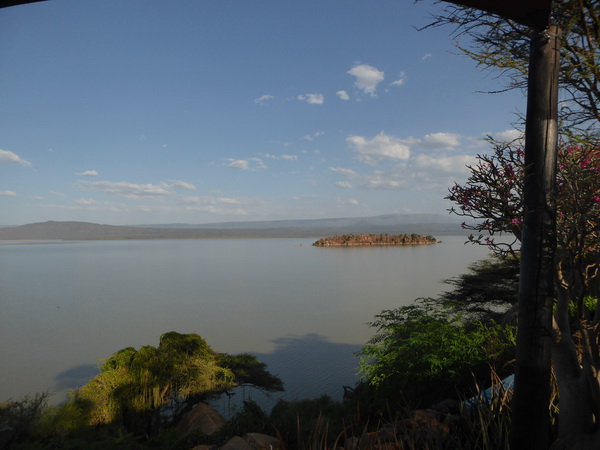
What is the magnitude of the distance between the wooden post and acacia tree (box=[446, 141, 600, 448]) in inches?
10.0

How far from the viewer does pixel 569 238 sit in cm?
232

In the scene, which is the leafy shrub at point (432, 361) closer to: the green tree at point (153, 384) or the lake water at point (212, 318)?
the lake water at point (212, 318)

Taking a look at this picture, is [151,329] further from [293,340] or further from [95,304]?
[95,304]

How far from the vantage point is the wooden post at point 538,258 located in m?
2.11

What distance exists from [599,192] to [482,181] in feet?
2.30

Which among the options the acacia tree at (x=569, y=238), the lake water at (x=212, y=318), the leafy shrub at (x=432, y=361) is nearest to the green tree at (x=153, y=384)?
the lake water at (x=212, y=318)

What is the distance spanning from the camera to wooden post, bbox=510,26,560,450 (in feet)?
6.91

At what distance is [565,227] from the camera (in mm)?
2285

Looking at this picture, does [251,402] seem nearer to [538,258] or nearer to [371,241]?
[538,258]

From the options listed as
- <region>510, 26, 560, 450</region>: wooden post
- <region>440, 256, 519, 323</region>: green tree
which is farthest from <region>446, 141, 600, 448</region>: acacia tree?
<region>440, 256, 519, 323</region>: green tree

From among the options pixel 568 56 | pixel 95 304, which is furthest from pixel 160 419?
pixel 95 304

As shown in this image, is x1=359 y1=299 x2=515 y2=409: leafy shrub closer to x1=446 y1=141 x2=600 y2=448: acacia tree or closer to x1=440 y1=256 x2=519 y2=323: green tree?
x1=446 y1=141 x2=600 y2=448: acacia tree

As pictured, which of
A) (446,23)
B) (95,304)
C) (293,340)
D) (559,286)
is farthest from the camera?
(95,304)

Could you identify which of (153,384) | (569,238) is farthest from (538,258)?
(153,384)
